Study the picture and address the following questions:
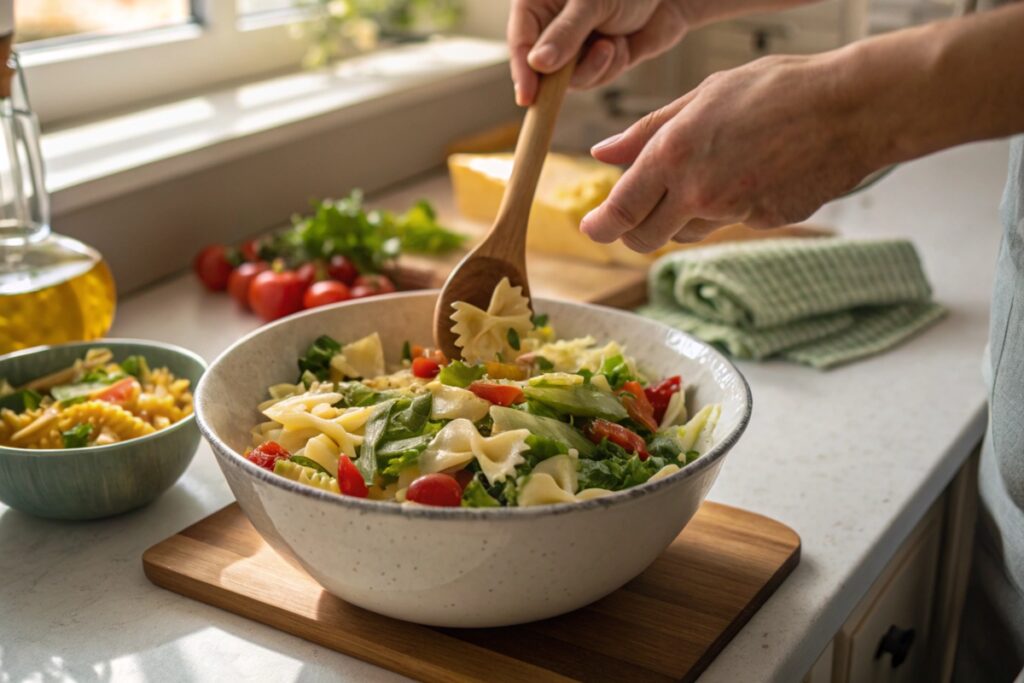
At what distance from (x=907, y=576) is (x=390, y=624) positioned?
2.06 feet

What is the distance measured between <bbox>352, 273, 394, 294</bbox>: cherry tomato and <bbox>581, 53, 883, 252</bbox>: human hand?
820mm

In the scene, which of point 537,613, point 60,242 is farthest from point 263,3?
point 537,613

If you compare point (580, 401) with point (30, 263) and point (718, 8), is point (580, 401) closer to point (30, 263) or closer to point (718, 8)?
point (718, 8)

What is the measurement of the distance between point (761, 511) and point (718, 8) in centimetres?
58

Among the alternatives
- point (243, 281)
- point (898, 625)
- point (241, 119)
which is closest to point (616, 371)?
point (898, 625)

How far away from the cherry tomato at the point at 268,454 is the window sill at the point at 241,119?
758 mm

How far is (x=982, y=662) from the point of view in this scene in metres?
1.26

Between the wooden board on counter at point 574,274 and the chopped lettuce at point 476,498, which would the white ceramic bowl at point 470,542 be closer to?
the chopped lettuce at point 476,498

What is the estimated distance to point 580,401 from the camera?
978mm

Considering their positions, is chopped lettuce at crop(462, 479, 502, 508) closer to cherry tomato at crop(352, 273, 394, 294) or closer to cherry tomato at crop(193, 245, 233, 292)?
cherry tomato at crop(352, 273, 394, 294)

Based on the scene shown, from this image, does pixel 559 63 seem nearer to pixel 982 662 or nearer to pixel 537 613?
pixel 537 613

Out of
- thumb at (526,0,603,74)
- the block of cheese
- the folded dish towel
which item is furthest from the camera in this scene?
the block of cheese

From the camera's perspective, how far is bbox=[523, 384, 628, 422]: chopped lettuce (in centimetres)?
97

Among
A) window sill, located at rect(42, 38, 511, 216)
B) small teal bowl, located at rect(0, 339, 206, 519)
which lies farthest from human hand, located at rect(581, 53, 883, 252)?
window sill, located at rect(42, 38, 511, 216)
